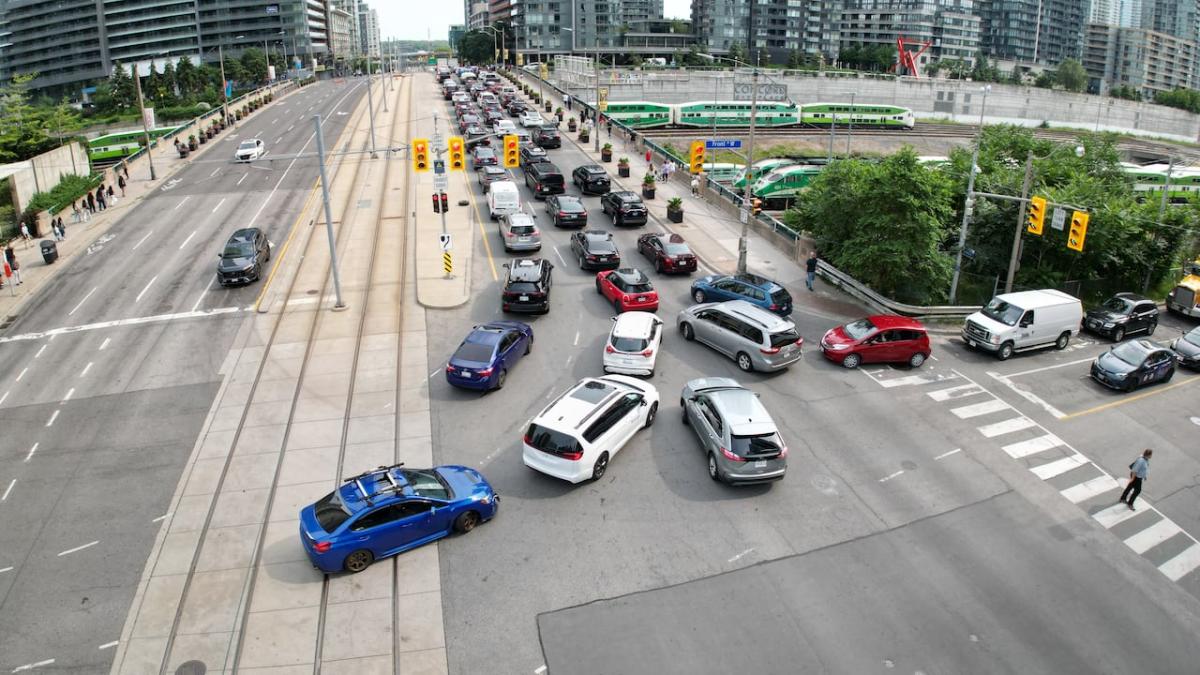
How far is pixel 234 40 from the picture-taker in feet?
626

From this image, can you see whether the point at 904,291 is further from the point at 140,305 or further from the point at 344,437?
the point at 140,305

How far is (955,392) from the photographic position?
2411cm

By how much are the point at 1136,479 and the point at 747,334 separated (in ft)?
34.5

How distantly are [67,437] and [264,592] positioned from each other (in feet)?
33.2

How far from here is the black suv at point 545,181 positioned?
45281 millimetres

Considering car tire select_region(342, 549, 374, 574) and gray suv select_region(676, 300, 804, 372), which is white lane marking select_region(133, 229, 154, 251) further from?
car tire select_region(342, 549, 374, 574)

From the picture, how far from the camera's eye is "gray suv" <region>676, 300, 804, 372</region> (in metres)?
23.9

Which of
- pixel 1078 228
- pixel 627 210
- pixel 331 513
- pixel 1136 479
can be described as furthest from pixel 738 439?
pixel 627 210

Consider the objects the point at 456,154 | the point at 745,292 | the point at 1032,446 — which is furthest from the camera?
the point at 456,154

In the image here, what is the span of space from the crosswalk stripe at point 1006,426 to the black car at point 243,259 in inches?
1061

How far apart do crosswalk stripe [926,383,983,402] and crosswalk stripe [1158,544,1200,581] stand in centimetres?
751

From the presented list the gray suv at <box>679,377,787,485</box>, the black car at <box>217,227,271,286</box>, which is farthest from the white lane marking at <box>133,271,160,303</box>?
the gray suv at <box>679,377,787,485</box>

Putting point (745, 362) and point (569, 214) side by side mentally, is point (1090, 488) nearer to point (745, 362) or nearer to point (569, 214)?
point (745, 362)

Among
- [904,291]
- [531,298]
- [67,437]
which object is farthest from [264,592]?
[904,291]
